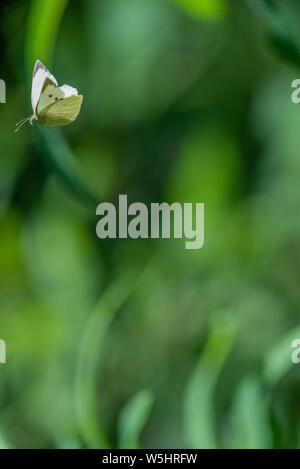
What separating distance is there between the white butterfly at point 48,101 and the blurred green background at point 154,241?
2.3 inches

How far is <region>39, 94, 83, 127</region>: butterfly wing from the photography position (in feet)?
1.19

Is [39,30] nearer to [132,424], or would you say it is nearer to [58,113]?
[58,113]

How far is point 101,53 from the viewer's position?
1.47ft

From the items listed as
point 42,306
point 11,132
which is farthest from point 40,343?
point 11,132

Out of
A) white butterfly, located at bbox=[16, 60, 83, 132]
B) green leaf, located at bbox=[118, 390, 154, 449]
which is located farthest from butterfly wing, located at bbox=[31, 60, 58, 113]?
green leaf, located at bbox=[118, 390, 154, 449]

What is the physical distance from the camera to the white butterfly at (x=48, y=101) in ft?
1.14

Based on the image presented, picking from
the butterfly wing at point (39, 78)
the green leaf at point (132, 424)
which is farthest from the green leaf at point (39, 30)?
the green leaf at point (132, 424)

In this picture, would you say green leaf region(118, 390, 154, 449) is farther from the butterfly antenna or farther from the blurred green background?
the butterfly antenna

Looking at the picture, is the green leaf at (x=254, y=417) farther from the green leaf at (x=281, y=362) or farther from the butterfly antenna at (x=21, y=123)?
the butterfly antenna at (x=21, y=123)

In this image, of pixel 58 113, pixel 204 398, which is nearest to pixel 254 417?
pixel 204 398

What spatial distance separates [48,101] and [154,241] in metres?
0.13
